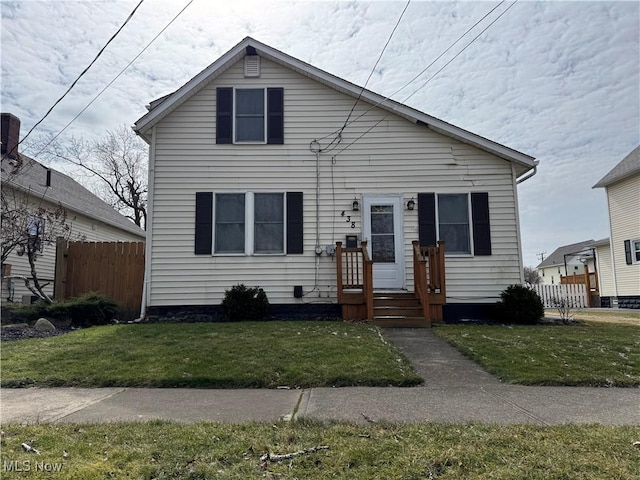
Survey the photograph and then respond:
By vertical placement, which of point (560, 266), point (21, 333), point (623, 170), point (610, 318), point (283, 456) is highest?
point (623, 170)

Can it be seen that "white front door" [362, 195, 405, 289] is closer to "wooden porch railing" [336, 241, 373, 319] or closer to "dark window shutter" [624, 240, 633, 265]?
"wooden porch railing" [336, 241, 373, 319]

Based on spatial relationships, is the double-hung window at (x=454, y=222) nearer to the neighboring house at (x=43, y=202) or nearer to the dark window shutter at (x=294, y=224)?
the dark window shutter at (x=294, y=224)

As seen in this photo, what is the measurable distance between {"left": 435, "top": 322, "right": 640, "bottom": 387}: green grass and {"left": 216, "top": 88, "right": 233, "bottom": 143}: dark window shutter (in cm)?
656

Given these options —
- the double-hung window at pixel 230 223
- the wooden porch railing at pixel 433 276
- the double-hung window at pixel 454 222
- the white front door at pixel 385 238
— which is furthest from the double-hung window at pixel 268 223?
the double-hung window at pixel 454 222

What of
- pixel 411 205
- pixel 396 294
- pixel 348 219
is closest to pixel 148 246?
pixel 348 219

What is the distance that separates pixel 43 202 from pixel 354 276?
11459mm

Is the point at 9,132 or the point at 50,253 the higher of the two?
the point at 9,132

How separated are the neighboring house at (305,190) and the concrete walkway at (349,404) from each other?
18.0ft

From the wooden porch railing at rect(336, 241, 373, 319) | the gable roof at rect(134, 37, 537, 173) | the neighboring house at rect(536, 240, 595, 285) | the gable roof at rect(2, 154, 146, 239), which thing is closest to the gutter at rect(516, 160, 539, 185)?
the gable roof at rect(134, 37, 537, 173)

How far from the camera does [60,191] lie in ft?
57.8

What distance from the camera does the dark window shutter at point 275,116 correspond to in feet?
36.2

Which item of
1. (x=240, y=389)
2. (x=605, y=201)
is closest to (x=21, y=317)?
(x=240, y=389)

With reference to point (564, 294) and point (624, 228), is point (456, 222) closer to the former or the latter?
point (624, 228)

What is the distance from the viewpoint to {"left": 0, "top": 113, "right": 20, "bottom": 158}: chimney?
603 inches
